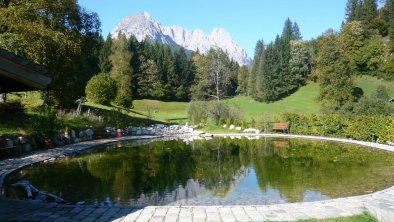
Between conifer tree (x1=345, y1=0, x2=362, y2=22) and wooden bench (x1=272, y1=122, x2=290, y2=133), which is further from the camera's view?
conifer tree (x1=345, y1=0, x2=362, y2=22)

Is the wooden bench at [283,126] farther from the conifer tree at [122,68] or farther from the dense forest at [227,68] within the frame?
the conifer tree at [122,68]

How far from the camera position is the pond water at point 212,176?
9.59m

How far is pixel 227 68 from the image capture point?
232 ft

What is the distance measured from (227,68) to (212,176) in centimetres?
5915

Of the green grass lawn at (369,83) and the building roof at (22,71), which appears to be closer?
the building roof at (22,71)

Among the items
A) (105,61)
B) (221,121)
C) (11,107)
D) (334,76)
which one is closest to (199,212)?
(11,107)

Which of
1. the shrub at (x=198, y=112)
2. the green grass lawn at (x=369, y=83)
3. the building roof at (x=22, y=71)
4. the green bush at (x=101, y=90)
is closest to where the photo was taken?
the building roof at (x=22, y=71)

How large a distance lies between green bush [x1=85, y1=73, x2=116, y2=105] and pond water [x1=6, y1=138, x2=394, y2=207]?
18868 mm

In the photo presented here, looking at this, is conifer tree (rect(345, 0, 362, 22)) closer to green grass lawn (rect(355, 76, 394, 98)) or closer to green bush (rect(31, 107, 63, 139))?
green grass lawn (rect(355, 76, 394, 98))

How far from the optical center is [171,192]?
397 inches

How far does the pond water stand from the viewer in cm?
959

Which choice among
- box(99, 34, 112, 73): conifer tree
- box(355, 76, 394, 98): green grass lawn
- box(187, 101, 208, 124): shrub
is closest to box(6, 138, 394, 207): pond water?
box(187, 101, 208, 124): shrub

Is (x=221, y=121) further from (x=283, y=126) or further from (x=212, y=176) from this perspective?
(x=212, y=176)

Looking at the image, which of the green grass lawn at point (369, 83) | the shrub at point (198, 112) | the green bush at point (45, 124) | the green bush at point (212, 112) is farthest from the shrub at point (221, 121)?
the green grass lawn at point (369, 83)
